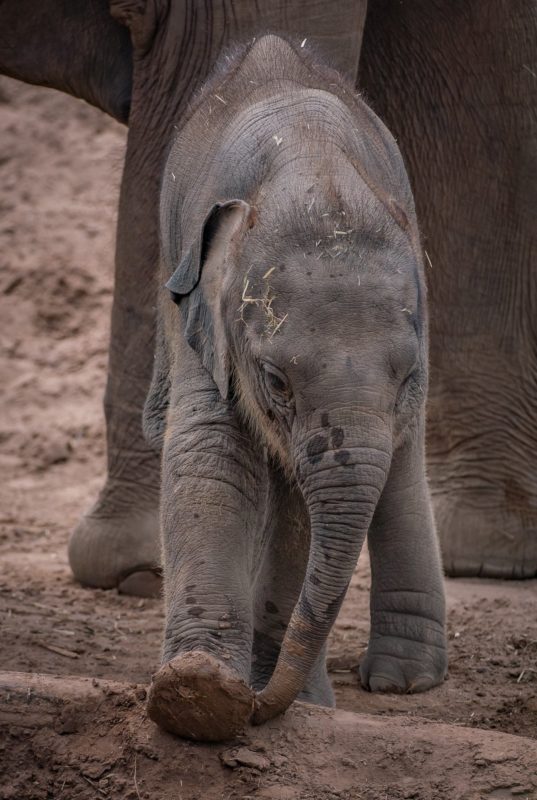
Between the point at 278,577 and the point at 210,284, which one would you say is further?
the point at 278,577

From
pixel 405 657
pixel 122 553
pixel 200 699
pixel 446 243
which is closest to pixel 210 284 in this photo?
pixel 200 699

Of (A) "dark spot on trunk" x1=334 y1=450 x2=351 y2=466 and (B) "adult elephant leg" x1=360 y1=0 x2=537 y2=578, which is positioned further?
(B) "adult elephant leg" x1=360 y1=0 x2=537 y2=578

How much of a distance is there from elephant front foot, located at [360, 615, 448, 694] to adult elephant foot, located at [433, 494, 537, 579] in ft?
3.99

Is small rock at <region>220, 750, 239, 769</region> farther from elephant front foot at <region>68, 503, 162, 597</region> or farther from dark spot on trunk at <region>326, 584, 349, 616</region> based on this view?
elephant front foot at <region>68, 503, 162, 597</region>

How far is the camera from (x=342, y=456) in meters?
3.34

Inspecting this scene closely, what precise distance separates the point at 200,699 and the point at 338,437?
59 centimetres

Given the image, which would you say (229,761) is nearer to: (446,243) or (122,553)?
(122,553)

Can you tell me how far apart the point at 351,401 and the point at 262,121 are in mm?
862

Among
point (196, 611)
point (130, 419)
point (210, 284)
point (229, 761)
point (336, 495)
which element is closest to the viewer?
point (336, 495)

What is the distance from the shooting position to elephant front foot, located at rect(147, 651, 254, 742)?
338 centimetres

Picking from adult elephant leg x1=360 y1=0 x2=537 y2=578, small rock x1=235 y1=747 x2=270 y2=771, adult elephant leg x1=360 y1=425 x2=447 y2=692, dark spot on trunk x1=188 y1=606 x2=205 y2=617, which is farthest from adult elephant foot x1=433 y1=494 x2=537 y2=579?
small rock x1=235 y1=747 x2=270 y2=771

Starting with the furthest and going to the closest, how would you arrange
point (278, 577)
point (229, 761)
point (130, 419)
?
point (130, 419) < point (278, 577) < point (229, 761)

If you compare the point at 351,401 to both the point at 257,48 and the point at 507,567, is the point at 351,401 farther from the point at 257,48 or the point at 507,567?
the point at 507,567

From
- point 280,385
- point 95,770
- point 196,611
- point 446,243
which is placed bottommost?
point 95,770
